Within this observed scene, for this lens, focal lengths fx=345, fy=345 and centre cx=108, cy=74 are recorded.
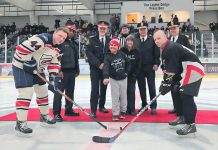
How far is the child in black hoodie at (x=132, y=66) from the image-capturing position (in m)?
4.27

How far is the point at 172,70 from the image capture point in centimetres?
319

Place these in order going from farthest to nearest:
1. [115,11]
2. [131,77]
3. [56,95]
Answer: [115,11]
[131,77]
[56,95]

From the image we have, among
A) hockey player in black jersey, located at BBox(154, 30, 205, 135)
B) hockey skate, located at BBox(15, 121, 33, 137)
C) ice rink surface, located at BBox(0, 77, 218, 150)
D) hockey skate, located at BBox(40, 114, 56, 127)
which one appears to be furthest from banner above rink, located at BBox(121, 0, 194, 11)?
hockey skate, located at BBox(15, 121, 33, 137)

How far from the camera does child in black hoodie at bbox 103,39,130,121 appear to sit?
3984 mm

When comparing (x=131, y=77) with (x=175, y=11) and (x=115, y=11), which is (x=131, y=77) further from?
(x=115, y=11)

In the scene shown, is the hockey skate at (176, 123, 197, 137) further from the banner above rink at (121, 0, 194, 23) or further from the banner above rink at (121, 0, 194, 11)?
the banner above rink at (121, 0, 194, 11)

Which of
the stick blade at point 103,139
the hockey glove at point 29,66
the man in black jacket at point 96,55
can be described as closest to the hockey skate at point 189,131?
the stick blade at point 103,139

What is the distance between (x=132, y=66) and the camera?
4.30 metres

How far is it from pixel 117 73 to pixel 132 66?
1.21ft

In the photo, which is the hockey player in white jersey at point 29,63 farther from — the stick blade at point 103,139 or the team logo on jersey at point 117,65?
the team logo on jersey at point 117,65

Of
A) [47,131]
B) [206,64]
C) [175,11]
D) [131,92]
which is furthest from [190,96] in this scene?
[175,11]

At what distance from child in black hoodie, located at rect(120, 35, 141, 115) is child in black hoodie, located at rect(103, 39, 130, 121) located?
8.8 inches

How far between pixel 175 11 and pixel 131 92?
51.0 feet

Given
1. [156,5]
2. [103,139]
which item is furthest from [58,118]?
[156,5]
